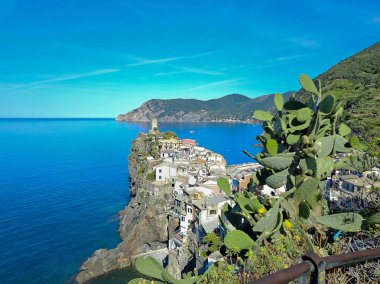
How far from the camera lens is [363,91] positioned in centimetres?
5466

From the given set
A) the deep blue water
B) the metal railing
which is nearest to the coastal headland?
the deep blue water

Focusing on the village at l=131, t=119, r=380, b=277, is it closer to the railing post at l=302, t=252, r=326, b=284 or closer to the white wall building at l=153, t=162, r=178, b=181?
the white wall building at l=153, t=162, r=178, b=181

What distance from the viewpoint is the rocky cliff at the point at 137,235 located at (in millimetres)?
24395

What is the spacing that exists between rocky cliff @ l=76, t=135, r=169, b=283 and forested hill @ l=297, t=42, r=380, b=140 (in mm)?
20494

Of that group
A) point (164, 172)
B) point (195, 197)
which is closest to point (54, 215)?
point (164, 172)

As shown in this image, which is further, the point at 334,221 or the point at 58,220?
the point at 58,220

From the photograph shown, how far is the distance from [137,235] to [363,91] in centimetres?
5112

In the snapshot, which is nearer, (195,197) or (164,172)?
(195,197)

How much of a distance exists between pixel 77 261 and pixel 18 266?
5.01 meters

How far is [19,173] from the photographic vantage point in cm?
6100

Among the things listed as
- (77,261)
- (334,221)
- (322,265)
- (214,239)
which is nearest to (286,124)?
(334,221)

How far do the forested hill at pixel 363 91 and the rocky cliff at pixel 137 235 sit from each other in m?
20.5

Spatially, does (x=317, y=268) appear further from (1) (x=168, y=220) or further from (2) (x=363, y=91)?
(2) (x=363, y=91)

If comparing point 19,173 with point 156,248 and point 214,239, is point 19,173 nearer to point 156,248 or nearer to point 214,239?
point 156,248
